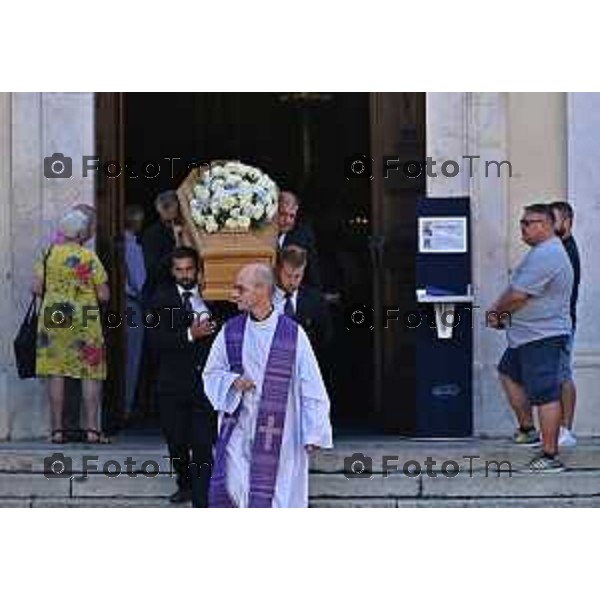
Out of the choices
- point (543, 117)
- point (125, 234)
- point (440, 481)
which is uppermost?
point (543, 117)

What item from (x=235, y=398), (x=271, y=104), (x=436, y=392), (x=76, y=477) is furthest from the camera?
(x=271, y=104)

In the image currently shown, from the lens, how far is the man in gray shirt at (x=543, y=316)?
10.3 metres

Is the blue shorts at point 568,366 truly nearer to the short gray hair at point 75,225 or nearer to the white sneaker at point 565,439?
the white sneaker at point 565,439

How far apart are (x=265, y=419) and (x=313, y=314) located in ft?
4.26

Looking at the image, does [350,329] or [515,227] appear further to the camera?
[350,329]

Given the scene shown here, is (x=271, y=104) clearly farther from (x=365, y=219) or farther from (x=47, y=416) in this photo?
(x=47, y=416)

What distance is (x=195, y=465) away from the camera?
9695 mm

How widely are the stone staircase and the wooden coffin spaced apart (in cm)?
111

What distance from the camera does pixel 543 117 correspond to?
11664 mm

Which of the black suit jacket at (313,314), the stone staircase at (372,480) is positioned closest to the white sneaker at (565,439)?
the stone staircase at (372,480)

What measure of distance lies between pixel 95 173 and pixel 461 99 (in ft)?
7.83

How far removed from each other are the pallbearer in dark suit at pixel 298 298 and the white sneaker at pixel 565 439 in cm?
171

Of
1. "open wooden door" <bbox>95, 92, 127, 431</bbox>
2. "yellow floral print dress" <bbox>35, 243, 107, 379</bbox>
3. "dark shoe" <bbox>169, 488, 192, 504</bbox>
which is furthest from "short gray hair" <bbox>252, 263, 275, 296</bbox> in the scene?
"open wooden door" <bbox>95, 92, 127, 431</bbox>

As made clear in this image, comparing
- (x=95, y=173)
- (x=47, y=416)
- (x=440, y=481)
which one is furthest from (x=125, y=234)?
(x=440, y=481)
